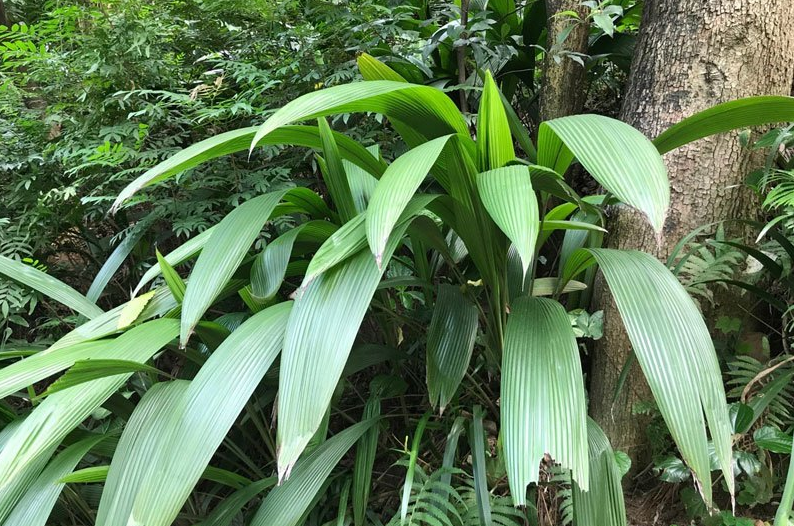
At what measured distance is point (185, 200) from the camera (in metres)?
1.40

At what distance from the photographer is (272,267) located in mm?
921

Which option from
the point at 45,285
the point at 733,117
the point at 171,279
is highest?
the point at 733,117

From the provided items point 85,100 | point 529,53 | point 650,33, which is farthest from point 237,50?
point 650,33

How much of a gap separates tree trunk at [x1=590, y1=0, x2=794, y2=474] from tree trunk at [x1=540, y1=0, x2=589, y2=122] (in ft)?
1.12

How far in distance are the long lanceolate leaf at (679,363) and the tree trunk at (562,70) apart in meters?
0.84

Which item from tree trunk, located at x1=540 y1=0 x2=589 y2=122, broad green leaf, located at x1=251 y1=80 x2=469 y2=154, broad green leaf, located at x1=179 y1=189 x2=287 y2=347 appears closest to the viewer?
broad green leaf, located at x1=251 y1=80 x2=469 y2=154

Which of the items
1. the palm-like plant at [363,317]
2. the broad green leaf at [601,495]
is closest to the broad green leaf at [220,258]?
the palm-like plant at [363,317]

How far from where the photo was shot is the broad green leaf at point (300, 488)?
31.4 inches

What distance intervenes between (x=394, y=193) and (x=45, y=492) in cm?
78

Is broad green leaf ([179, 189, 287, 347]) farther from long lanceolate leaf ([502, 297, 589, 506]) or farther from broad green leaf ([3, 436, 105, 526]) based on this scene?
long lanceolate leaf ([502, 297, 589, 506])

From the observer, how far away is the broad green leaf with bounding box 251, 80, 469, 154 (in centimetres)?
67

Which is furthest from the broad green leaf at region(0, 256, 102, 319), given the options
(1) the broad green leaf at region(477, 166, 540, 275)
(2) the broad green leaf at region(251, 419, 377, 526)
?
(1) the broad green leaf at region(477, 166, 540, 275)

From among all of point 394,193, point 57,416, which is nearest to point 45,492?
point 57,416

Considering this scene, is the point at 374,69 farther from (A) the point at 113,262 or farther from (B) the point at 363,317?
(A) the point at 113,262
